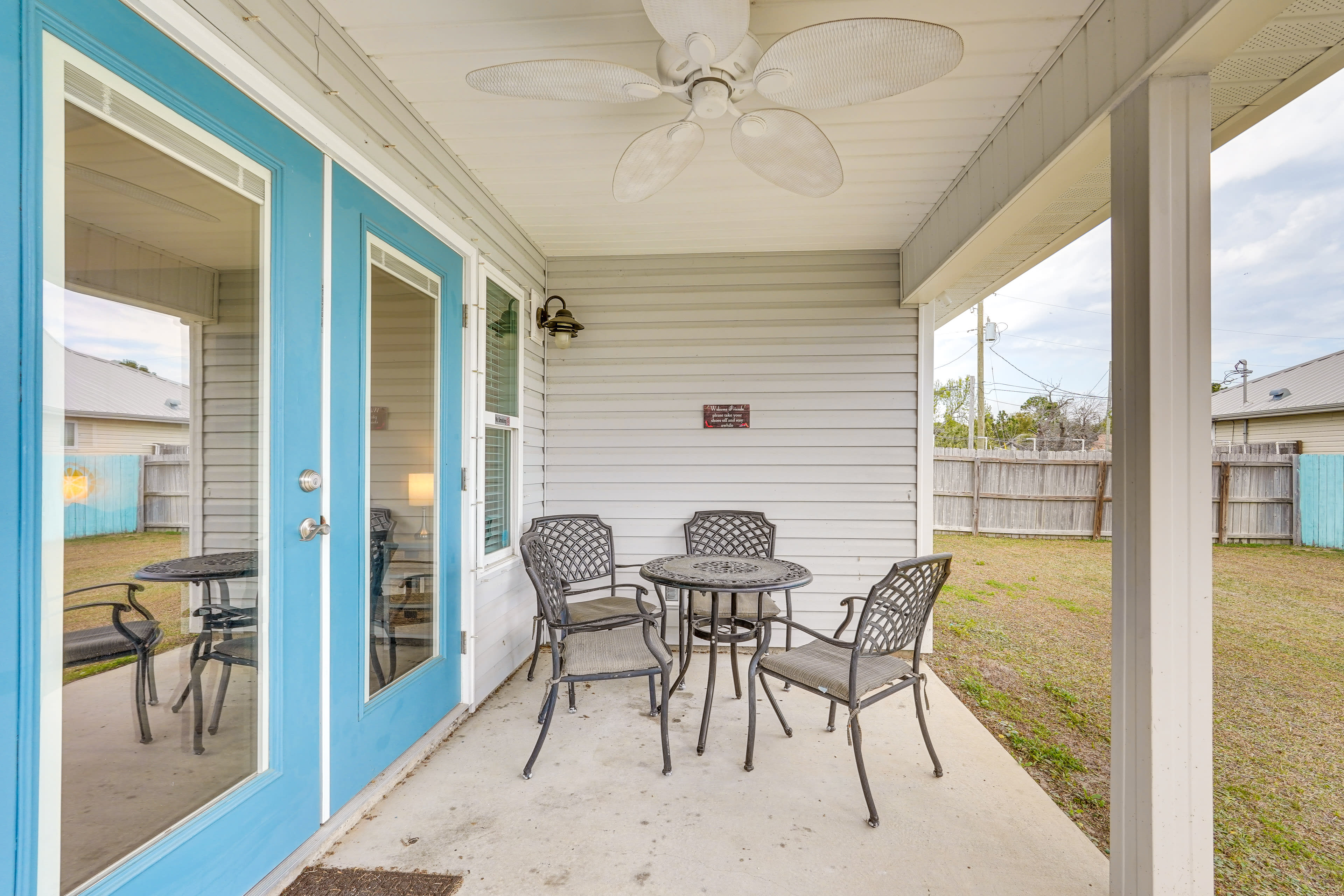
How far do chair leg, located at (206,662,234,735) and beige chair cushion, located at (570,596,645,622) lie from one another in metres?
1.53

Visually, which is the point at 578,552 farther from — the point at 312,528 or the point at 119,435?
the point at 119,435

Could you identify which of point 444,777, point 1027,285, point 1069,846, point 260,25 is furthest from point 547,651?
point 1027,285

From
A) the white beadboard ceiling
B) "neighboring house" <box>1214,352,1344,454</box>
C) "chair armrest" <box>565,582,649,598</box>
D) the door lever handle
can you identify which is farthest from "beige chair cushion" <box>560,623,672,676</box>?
"neighboring house" <box>1214,352,1344,454</box>

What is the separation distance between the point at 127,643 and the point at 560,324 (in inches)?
115

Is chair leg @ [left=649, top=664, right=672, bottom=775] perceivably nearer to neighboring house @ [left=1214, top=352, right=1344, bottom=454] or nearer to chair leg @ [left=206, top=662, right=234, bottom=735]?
chair leg @ [left=206, top=662, right=234, bottom=735]

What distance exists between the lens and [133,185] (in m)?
1.25

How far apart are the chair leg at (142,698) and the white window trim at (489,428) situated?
5.25 ft

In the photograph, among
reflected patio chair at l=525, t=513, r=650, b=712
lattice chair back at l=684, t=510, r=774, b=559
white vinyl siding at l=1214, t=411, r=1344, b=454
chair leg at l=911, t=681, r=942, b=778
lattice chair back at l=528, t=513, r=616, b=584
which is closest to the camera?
chair leg at l=911, t=681, r=942, b=778

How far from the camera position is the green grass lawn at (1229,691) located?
1.98 meters

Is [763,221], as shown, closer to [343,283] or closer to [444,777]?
[343,283]

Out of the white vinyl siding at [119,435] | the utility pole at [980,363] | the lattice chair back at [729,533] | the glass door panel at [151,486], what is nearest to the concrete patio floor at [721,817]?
the glass door panel at [151,486]

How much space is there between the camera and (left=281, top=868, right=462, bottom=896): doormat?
163cm

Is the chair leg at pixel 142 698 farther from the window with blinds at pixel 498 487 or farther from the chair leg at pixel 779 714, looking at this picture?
the chair leg at pixel 779 714

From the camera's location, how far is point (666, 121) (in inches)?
94.3
